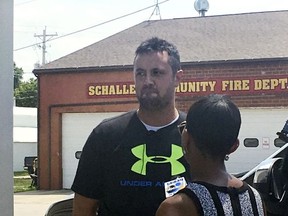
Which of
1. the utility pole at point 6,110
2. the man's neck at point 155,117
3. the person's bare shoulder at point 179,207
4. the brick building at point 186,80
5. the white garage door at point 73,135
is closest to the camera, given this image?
the person's bare shoulder at point 179,207

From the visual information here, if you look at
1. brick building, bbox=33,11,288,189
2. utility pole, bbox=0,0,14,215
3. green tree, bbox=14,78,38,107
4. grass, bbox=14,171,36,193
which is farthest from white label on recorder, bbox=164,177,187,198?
green tree, bbox=14,78,38,107

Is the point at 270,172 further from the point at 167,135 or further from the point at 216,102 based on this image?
the point at 216,102

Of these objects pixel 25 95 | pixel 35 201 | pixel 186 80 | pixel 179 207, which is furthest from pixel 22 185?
pixel 25 95

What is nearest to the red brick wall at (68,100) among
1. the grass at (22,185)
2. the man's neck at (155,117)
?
the grass at (22,185)

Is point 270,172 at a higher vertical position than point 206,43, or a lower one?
lower

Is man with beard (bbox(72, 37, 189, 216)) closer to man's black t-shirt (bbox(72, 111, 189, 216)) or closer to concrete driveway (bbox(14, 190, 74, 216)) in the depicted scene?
man's black t-shirt (bbox(72, 111, 189, 216))

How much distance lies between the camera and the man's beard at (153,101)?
9.35 ft

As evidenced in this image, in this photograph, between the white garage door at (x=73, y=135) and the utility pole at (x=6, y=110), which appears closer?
the utility pole at (x=6, y=110)

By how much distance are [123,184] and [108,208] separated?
156 millimetres

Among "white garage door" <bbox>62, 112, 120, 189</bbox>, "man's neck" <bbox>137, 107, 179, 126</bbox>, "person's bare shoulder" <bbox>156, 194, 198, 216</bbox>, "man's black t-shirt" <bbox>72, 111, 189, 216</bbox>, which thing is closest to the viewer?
"person's bare shoulder" <bbox>156, 194, 198, 216</bbox>

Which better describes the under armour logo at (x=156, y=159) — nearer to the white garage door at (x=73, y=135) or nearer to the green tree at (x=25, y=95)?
the white garage door at (x=73, y=135)

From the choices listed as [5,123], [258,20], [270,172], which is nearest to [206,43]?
[258,20]

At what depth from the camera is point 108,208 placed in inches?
112

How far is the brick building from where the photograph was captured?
1506cm
